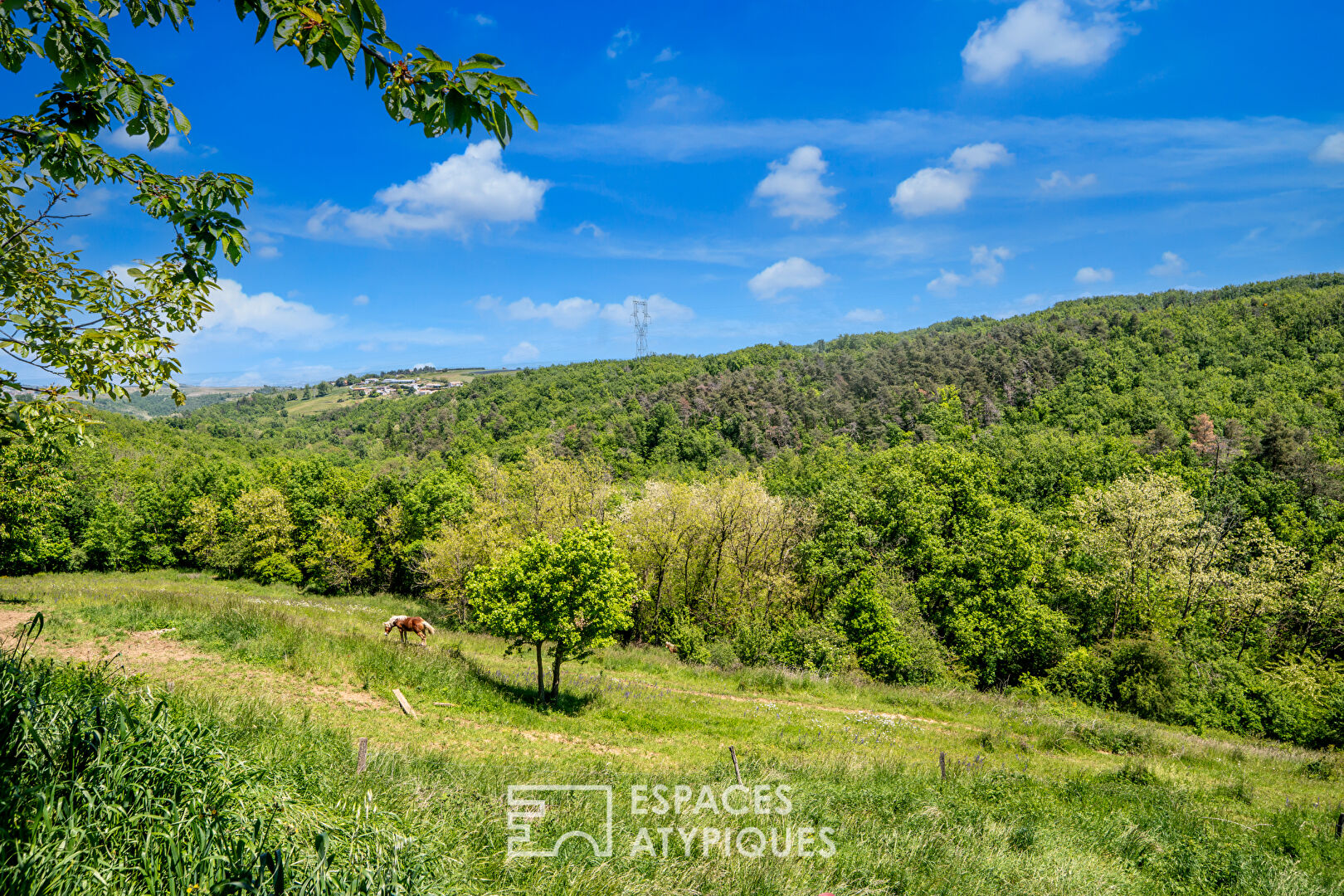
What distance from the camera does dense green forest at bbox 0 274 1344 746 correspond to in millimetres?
28016

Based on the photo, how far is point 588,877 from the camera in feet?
15.0

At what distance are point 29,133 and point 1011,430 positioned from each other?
86393 mm

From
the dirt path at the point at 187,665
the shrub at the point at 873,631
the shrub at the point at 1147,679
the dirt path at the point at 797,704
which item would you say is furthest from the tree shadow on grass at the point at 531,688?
the shrub at the point at 1147,679

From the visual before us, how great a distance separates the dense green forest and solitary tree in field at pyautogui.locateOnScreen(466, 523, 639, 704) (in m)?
4.32

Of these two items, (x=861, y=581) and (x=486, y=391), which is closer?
(x=861, y=581)

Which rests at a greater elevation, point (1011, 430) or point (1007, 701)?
point (1011, 430)

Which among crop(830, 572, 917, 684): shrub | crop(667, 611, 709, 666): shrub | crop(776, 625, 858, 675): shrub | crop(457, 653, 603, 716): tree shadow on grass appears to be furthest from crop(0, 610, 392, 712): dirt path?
crop(830, 572, 917, 684): shrub

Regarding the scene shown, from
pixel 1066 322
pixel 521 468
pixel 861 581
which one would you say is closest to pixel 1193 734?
pixel 861 581

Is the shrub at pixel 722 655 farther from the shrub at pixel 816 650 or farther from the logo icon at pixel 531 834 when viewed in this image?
the logo icon at pixel 531 834

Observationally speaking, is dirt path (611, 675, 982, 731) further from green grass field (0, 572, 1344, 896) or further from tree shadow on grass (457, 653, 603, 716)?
tree shadow on grass (457, 653, 603, 716)

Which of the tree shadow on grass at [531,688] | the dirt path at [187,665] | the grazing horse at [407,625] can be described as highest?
the dirt path at [187,665]

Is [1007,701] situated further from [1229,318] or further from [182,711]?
[1229,318]

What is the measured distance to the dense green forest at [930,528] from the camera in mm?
28016

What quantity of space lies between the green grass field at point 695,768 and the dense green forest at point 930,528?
3839 millimetres
